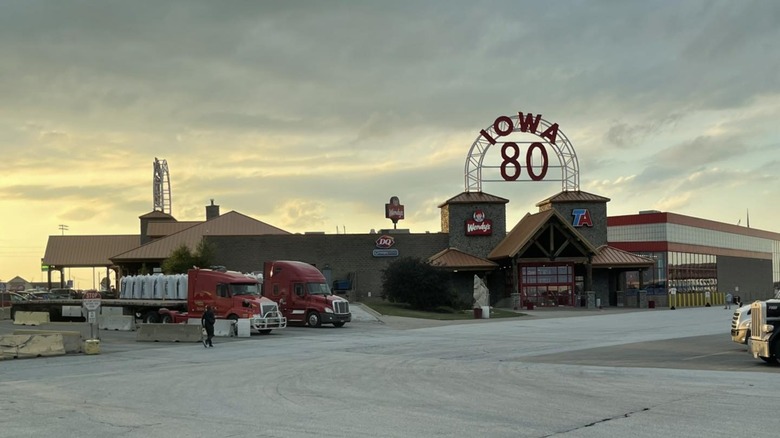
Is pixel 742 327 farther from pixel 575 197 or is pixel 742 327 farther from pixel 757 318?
pixel 575 197

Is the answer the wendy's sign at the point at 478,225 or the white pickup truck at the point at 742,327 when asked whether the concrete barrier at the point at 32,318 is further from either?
the white pickup truck at the point at 742,327

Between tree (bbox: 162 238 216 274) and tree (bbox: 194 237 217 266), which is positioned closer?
tree (bbox: 162 238 216 274)

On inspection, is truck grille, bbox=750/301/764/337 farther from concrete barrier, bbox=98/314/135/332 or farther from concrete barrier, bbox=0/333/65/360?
concrete barrier, bbox=98/314/135/332

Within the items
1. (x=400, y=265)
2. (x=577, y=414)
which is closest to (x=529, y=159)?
(x=400, y=265)

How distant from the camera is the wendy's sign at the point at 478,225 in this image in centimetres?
7069

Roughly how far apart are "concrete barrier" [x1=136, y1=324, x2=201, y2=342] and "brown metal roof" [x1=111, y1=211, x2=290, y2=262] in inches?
1485

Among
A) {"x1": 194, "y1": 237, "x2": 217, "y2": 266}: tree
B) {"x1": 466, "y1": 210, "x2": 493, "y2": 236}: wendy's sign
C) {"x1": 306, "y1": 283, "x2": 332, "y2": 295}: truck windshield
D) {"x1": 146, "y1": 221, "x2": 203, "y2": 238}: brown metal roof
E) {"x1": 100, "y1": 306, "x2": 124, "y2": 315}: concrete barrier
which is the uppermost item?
{"x1": 146, "y1": 221, "x2": 203, "y2": 238}: brown metal roof

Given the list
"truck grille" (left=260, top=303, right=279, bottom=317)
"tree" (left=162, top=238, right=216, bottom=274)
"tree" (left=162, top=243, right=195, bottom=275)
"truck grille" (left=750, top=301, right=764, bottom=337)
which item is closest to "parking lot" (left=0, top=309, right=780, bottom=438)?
"truck grille" (left=750, top=301, right=764, bottom=337)

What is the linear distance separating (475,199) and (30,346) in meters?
49.0

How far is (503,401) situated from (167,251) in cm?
6182

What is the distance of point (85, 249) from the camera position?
3959 inches

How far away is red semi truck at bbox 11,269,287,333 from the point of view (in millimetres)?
37094

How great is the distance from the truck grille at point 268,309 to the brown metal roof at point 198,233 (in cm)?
A: 3533

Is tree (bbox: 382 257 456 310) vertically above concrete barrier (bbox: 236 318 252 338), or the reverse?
tree (bbox: 382 257 456 310)
